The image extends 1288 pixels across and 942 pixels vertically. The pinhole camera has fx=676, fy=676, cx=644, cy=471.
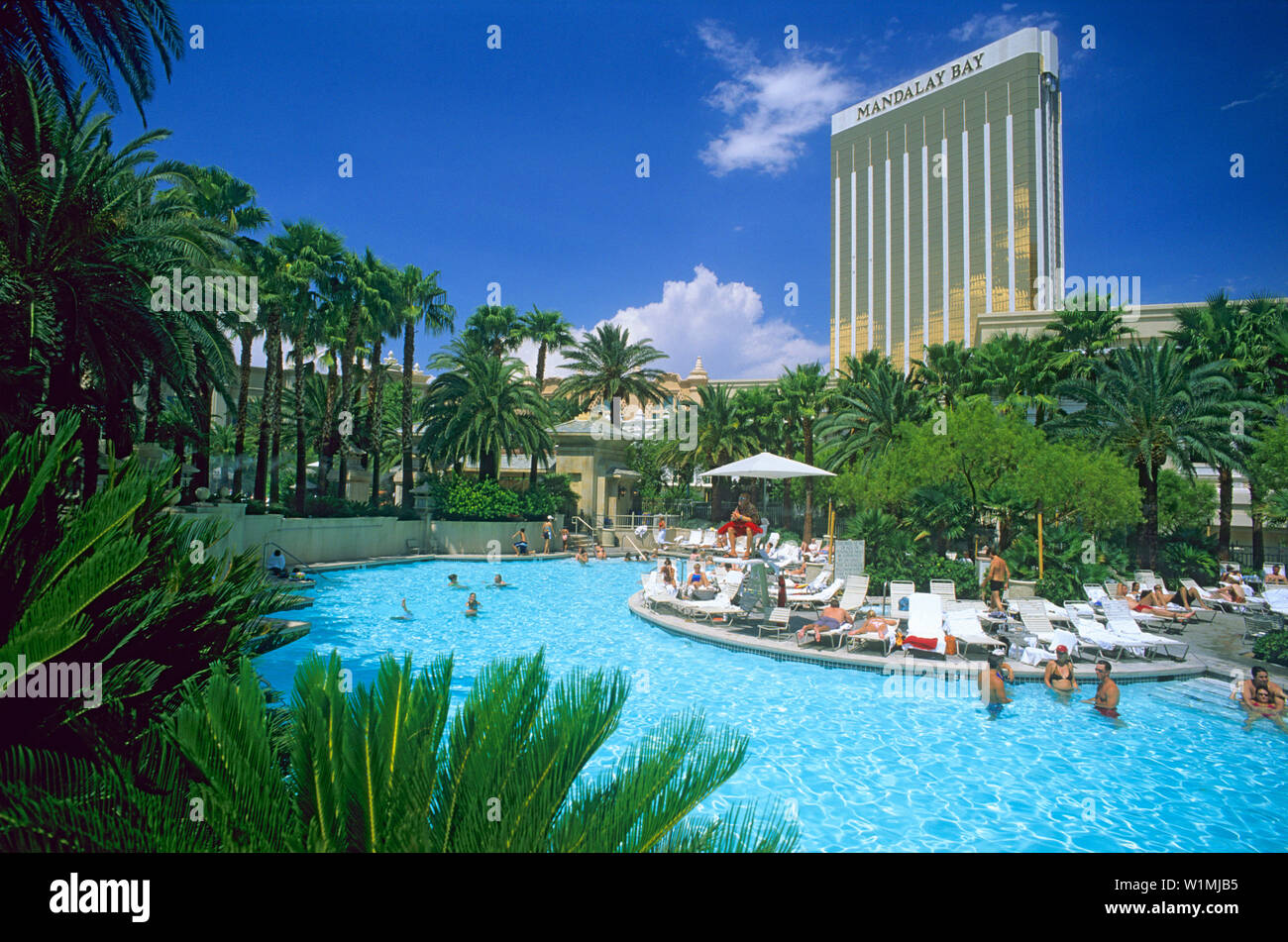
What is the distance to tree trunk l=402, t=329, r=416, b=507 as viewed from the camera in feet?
91.3

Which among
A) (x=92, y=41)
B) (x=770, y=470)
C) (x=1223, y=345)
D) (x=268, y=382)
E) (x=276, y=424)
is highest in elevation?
(x=92, y=41)

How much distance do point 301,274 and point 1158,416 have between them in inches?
1035

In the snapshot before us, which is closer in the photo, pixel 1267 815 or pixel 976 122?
pixel 1267 815

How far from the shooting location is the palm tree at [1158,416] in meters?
19.0

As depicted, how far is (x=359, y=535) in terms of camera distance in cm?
2475

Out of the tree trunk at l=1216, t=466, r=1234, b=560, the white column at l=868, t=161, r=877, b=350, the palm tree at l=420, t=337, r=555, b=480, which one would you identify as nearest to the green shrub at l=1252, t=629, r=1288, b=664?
the tree trunk at l=1216, t=466, r=1234, b=560

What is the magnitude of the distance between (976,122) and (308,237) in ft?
326

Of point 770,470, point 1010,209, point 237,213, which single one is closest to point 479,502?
point 237,213

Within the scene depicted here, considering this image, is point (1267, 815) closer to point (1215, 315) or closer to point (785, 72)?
point (785, 72)

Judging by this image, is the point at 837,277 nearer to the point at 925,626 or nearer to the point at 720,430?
the point at 720,430
